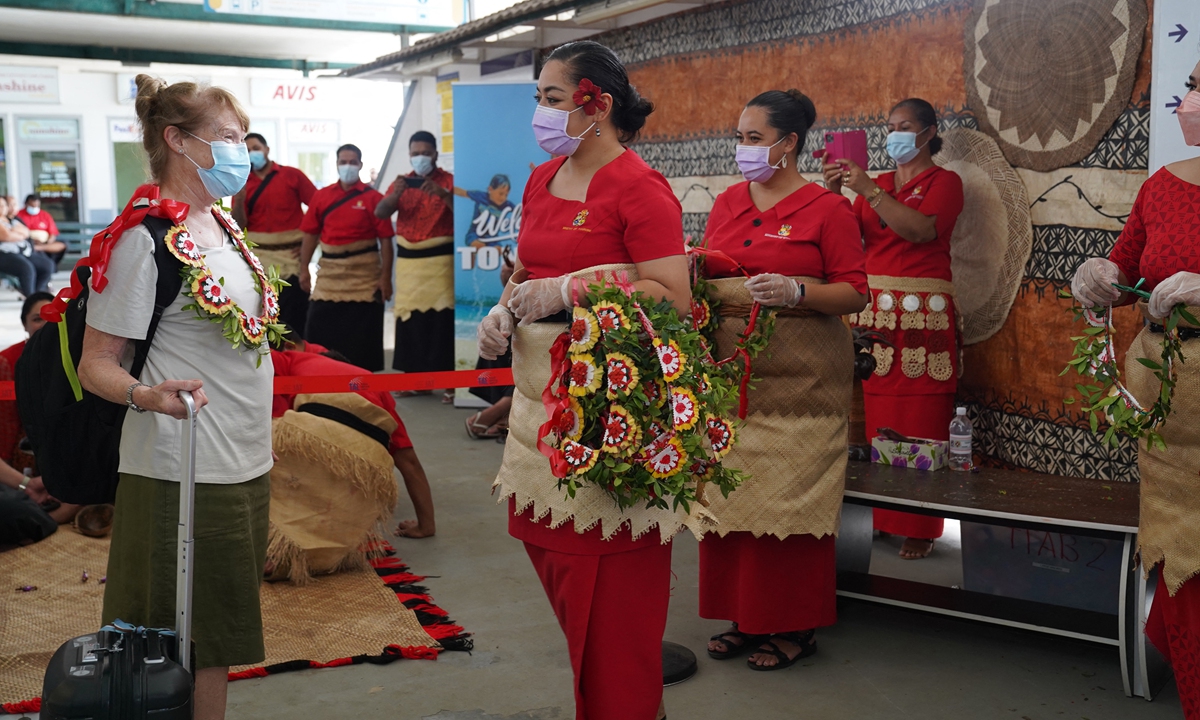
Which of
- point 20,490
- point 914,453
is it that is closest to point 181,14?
point 20,490

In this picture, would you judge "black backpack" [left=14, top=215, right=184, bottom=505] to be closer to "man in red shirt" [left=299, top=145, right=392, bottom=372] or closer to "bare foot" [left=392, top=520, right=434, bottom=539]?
"bare foot" [left=392, top=520, right=434, bottom=539]

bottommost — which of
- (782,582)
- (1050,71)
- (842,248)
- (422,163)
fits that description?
(782,582)

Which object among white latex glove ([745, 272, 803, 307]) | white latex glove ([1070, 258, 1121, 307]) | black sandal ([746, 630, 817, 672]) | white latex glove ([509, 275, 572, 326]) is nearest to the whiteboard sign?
white latex glove ([1070, 258, 1121, 307])

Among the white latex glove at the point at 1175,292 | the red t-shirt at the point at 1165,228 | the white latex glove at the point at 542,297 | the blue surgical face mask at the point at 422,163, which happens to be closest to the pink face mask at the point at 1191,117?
the red t-shirt at the point at 1165,228

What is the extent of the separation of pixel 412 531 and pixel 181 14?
9.05 metres

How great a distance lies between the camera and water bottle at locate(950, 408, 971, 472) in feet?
14.1

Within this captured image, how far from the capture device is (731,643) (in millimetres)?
3844

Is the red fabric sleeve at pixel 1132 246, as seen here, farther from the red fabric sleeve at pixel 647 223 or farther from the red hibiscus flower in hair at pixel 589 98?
the red hibiscus flower in hair at pixel 589 98

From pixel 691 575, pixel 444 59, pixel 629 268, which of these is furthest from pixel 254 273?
pixel 444 59

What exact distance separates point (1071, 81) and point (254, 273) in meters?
3.33

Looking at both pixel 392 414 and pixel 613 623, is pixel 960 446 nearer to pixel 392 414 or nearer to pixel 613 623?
pixel 613 623

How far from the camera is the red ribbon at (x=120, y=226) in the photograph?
2.39m

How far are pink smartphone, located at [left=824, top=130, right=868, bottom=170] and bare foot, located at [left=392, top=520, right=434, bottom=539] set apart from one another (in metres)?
2.56

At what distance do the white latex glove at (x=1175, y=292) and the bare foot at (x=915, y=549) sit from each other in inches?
93.0
